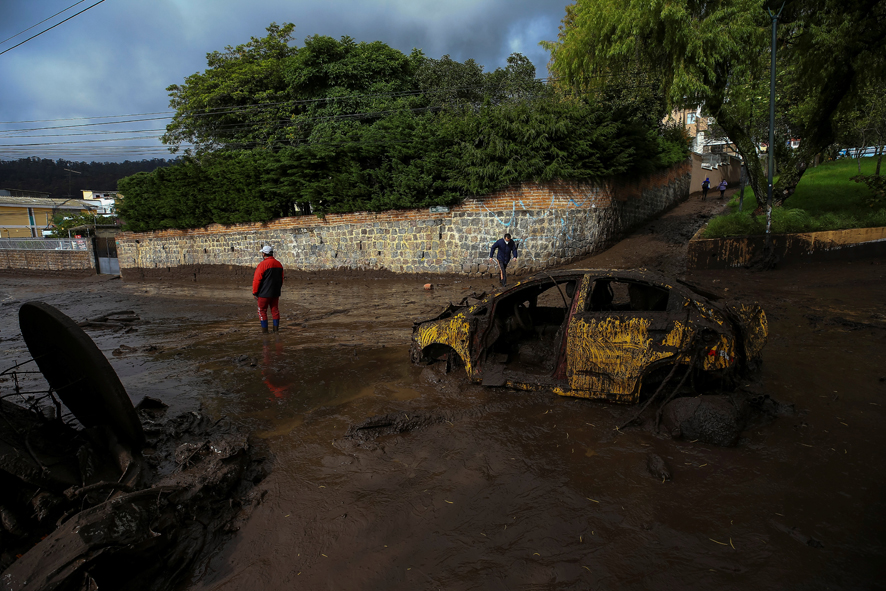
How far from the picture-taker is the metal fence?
90.2ft

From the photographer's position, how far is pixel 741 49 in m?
12.8

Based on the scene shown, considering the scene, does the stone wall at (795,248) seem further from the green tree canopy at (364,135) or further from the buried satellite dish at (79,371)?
the buried satellite dish at (79,371)

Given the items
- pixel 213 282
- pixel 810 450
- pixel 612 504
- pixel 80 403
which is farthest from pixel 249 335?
pixel 213 282

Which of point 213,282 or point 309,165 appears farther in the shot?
point 213,282

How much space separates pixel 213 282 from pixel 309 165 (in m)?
7.38

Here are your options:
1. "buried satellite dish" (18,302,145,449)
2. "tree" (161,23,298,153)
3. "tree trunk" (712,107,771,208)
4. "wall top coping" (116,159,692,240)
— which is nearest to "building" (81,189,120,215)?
"tree" (161,23,298,153)

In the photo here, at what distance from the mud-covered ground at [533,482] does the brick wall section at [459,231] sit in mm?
8480

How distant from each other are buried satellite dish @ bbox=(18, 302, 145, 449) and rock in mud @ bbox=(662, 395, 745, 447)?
464cm

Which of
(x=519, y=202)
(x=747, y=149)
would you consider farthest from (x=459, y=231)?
(x=747, y=149)

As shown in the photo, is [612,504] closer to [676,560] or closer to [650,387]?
[676,560]

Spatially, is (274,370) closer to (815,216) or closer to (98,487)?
(98,487)

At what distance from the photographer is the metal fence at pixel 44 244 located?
27.5 meters

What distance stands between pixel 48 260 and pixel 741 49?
36512 millimetres

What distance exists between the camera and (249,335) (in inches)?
359
